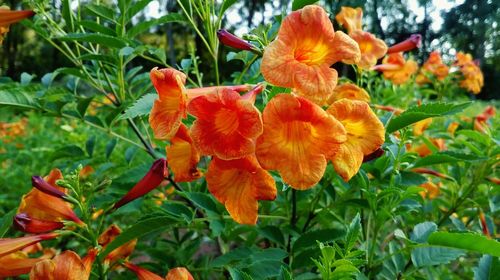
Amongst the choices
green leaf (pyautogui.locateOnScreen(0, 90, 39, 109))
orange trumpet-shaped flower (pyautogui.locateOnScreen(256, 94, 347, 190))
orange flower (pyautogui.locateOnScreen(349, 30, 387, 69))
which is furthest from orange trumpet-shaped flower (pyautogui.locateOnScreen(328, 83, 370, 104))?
green leaf (pyautogui.locateOnScreen(0, 90, 39, 109))

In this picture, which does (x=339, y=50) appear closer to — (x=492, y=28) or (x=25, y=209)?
(x=25, y=209)

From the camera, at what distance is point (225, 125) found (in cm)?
100

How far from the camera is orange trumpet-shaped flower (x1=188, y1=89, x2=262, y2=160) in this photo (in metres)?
0.94

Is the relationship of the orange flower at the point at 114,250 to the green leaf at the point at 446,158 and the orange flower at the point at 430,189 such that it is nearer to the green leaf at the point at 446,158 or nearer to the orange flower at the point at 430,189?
the green leaf at the point at 446,158

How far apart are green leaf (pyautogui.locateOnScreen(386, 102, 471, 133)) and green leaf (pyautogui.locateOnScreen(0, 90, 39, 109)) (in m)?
1.31

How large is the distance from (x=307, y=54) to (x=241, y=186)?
36 cm

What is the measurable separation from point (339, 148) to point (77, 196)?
74 cm

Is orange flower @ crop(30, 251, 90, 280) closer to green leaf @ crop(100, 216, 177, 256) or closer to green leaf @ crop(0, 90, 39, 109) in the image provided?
green leaf @ crop(100, 216, 177, 256)

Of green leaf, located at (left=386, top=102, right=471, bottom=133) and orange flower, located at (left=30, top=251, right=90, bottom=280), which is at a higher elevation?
green leaf, located at (left=386, top=102, right=471, bottom=133)

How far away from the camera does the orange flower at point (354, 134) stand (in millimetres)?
1047

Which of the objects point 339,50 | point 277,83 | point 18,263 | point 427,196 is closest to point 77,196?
point 18,263

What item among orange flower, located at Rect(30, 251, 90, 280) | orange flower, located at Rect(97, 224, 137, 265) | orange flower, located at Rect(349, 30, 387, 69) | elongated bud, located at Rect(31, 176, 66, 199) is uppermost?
orange flower, located at Rect(349, 30, 387, 69)

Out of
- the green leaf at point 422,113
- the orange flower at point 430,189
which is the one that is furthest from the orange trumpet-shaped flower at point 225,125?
the orange flower at point 430,189

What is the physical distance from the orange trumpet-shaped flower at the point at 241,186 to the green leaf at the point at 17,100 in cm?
96
